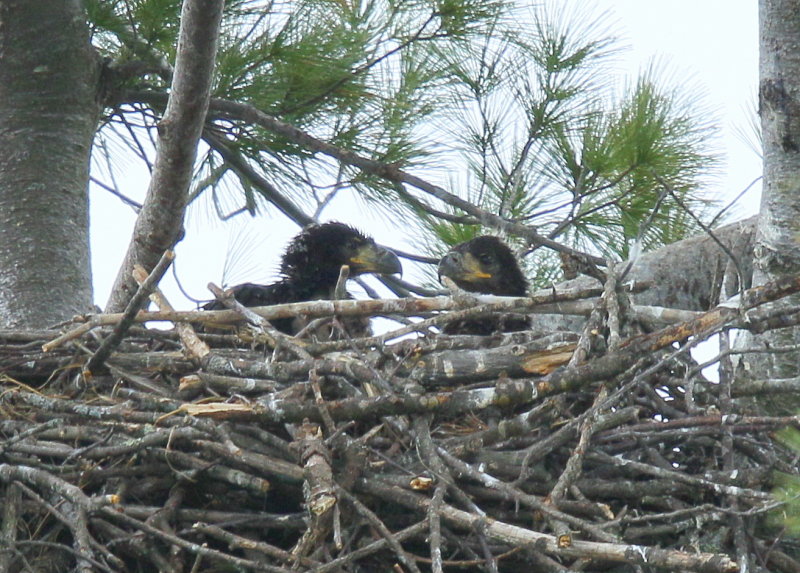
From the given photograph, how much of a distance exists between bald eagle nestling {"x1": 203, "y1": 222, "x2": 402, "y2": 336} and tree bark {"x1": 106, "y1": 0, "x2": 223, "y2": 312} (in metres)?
0.81

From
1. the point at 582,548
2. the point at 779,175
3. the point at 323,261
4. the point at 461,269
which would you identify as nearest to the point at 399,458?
the point at 582,548

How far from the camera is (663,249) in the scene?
5.52 metres

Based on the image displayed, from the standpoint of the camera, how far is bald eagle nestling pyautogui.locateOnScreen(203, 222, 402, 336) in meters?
5.87

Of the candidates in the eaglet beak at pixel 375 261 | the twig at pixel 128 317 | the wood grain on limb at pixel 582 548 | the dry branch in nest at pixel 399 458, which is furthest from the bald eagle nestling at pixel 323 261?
the wood grain on limb at pixel 582 548

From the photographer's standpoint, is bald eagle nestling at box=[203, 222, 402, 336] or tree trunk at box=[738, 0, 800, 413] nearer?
tree trunk at box=[738, 0, 800, 413]

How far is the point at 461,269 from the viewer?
5945mm

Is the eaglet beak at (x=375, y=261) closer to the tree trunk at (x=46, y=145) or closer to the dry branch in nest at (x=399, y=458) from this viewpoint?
the tree trunk at (x=46, y=145)

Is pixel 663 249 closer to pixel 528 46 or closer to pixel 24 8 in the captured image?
pixel 528 46

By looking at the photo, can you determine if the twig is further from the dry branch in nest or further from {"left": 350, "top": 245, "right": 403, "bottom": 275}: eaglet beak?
{"left": 350, "top": 245, "right": 403, "bottom": 275}: eaglet beak

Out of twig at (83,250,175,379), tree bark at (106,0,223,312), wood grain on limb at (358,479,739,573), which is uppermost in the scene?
tree bark at (106,0,223,312)

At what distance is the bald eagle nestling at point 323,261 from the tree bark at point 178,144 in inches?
32.0

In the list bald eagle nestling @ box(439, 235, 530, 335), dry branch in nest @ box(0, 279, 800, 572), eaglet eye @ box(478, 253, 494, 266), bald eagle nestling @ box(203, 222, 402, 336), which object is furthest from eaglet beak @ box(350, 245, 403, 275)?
dry branch in nest @ box(0, 279, 800, 572)

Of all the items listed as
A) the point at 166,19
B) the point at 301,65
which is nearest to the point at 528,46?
the point at 301,65

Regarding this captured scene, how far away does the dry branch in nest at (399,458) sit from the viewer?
3436 millimetres
